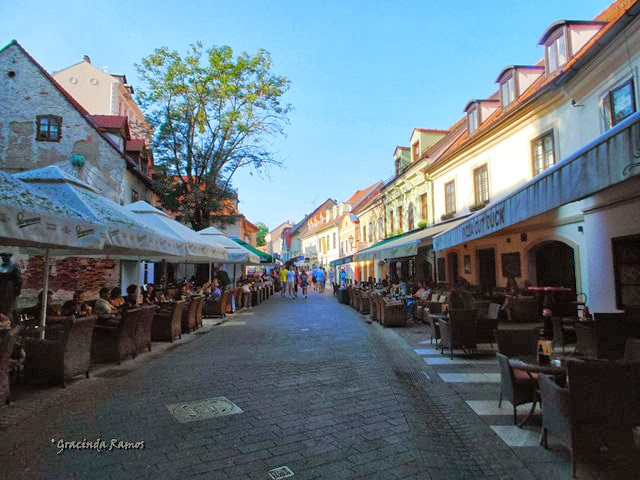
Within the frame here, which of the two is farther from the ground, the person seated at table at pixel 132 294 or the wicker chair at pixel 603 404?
the person seated at table at pixel 132 294

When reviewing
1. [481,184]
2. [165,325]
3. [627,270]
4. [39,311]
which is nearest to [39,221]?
[39,311]

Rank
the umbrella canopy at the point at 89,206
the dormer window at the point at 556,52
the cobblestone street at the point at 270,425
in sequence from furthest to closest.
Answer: the dormer window at the point at 556,52
the umbrella canopy at the point at 89,206
the cobblestone street at the point at 270,425

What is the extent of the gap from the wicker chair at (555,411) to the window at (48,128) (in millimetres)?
21447

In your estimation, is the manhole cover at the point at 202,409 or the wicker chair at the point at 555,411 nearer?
the wicker chair at the point at 555,411

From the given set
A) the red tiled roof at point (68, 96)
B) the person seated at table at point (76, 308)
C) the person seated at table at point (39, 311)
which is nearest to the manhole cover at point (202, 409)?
the person seated at table at point (76, 308)

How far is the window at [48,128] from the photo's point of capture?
59.9 ft

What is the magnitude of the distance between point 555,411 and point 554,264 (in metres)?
10.5

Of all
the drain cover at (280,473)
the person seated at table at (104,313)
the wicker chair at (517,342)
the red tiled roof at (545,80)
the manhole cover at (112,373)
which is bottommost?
the drain cover at (280,473)

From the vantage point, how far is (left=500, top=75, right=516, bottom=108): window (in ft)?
46.3

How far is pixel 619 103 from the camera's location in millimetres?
7926

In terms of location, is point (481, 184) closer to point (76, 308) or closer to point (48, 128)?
point (76, 308)

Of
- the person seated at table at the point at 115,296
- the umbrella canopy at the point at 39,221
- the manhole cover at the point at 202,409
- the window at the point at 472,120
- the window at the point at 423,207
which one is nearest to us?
the umbrella canopy at the point at 39,221

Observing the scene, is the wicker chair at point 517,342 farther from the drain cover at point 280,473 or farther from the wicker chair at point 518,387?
the drain cover at point 280,473

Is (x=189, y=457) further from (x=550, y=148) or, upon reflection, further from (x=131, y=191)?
(x=131, y=191)
